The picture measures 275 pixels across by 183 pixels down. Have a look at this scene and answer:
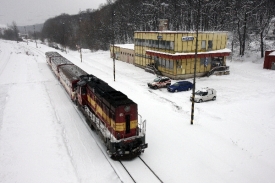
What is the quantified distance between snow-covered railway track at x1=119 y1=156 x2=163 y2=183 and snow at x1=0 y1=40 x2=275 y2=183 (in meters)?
0.12

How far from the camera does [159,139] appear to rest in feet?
54.7

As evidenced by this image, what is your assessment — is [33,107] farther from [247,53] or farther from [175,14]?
[175,14]

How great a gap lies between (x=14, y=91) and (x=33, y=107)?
349 inches

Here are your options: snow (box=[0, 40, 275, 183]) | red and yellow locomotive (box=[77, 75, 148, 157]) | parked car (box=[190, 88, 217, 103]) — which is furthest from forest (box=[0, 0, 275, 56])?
red and yellow locomotive (box=[77, 75, 148, 157])

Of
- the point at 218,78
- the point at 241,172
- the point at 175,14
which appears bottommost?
the point at 241,172

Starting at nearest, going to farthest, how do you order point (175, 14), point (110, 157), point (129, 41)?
point (110, 157) → point (175, 14) → point (129, 41)

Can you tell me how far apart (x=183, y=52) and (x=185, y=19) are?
4263 cm

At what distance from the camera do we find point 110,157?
557 inches

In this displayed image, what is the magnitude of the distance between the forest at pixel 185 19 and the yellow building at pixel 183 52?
689cm

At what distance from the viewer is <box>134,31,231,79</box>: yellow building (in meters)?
35.1

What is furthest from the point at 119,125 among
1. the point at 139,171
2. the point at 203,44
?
the point at 203,44

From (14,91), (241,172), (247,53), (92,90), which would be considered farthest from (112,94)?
(247,53)

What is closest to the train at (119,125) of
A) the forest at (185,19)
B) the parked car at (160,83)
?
the parked car at (160,83)

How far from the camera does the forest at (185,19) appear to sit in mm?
55319
